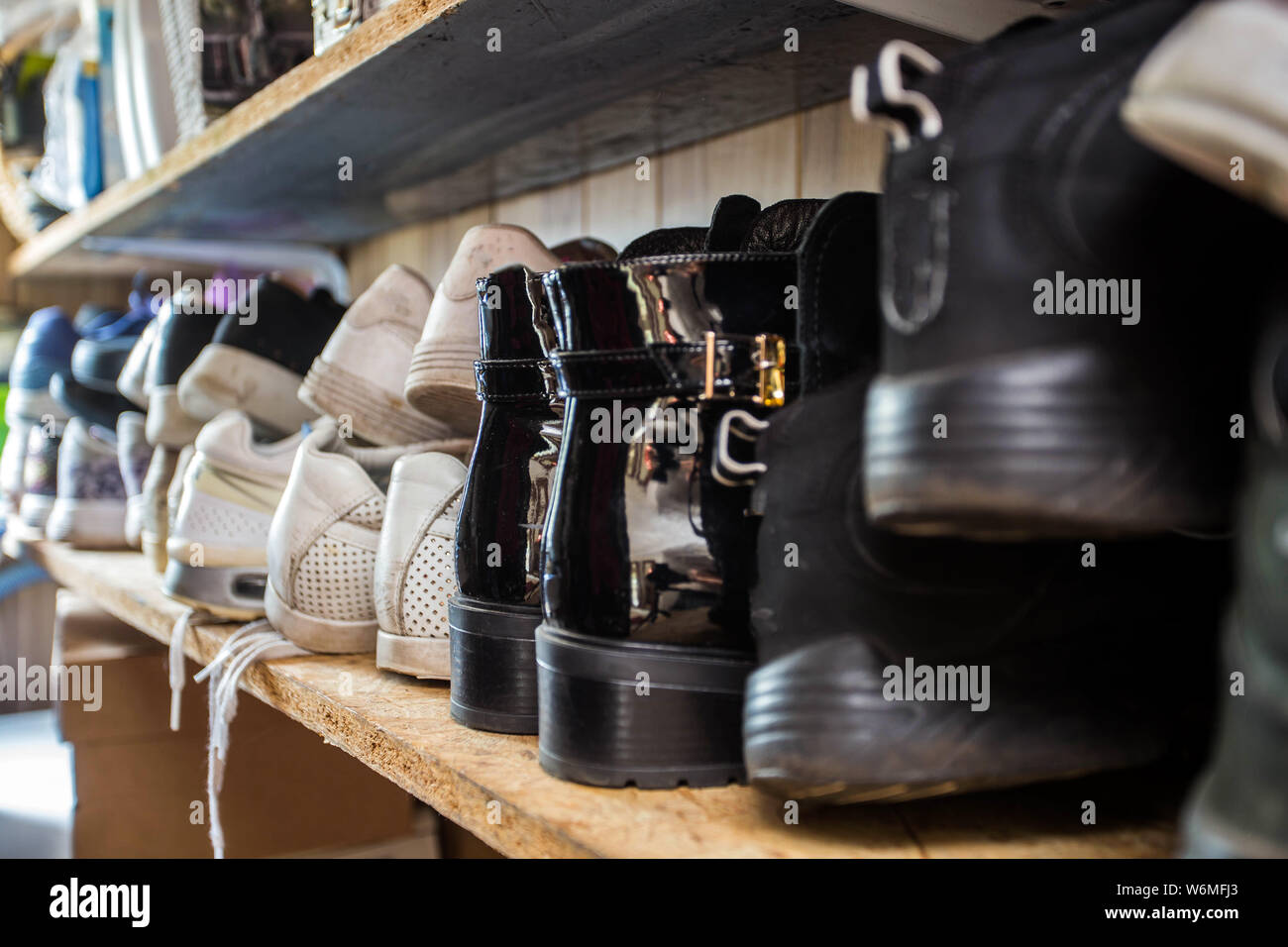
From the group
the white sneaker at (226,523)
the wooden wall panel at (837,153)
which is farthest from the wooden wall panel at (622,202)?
the white sneaker at (226,523)

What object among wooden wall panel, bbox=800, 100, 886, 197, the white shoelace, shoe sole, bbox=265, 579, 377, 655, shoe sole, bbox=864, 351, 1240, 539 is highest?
wooden wall panel, bbox=800, 100, 886, 197

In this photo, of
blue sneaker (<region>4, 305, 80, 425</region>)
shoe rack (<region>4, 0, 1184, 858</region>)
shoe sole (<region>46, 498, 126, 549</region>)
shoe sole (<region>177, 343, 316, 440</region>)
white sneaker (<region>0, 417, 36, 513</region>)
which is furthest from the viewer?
white sneaker (<region>0, 417, 36, 513</region>)

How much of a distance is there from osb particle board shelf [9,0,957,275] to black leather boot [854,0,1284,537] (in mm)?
371

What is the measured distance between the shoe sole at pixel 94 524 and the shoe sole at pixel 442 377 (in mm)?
1114

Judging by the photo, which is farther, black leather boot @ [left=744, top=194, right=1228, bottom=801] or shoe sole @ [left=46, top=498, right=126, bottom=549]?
shoe sole @ [left=46, top=498, right=126, bottom=549]

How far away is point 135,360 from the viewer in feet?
4.95

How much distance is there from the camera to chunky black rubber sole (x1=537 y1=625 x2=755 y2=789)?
1.81 ft

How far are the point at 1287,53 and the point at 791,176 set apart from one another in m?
0.76

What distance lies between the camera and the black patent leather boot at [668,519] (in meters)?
0.55

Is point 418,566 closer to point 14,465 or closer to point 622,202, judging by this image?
point 622,202

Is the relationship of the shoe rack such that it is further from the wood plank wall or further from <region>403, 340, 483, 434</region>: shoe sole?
<region>403, 340, 483, 434</region>: shoe sole

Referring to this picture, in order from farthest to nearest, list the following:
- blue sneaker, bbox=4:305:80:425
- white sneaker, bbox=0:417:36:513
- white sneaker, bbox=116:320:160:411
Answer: white sneaker, bbox=0:417:36:513
blue sneaker, bbox=4:305:80:425
white sneaker, bbox=116:320:160:411

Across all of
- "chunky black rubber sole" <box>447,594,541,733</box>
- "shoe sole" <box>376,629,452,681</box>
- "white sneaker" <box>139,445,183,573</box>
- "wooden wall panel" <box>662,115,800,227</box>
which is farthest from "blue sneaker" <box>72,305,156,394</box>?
"chunky black rubber sole" <box>447,594,541,733</box>
